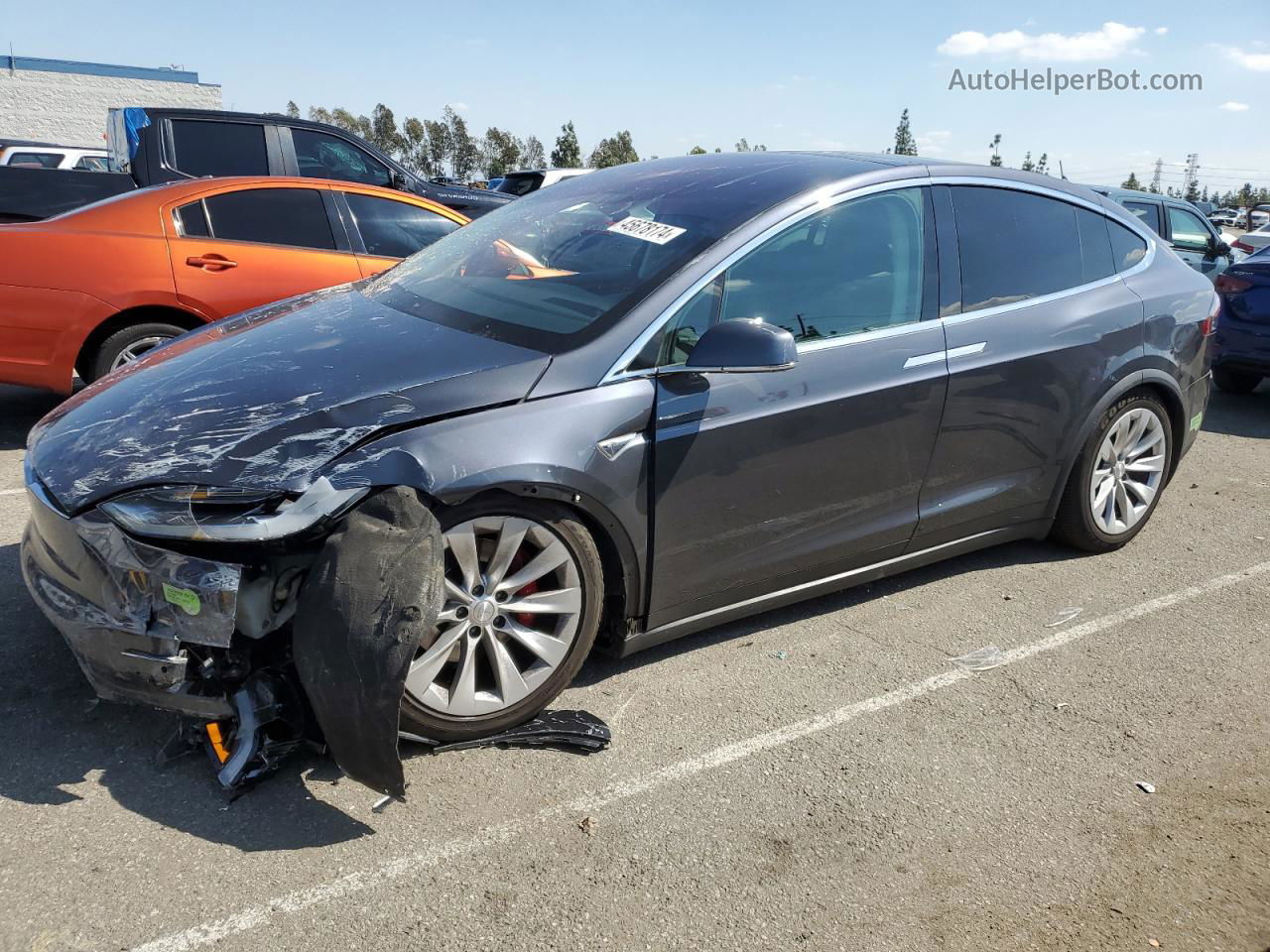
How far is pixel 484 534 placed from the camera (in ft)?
9.67

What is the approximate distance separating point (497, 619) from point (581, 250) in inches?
57.0

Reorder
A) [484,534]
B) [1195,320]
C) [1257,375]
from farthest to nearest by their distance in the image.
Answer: [1257,375], [1195,320], [484,534]

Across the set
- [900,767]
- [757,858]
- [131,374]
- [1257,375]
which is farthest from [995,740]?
[1257,375]

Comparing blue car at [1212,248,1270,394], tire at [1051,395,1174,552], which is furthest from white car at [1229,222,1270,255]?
tire at [1051,395,1174,552]

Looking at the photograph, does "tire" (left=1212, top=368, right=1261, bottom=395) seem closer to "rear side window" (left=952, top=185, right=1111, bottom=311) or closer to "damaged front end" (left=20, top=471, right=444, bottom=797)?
"rear side window" (left=952, top=185, right=1111, bottom=311)

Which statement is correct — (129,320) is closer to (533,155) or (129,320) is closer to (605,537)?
(605,537)

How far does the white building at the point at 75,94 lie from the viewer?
4141 centimetres

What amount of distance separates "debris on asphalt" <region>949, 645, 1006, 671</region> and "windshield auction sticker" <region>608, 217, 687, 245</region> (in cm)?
190

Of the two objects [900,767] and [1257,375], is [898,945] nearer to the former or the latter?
[900,767]

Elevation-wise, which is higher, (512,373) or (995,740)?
(512,373)

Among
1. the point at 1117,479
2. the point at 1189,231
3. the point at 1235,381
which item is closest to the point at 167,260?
the point at 1117,479

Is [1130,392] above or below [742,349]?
below

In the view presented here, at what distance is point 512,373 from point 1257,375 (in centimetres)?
822

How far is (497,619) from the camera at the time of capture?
3014mm
